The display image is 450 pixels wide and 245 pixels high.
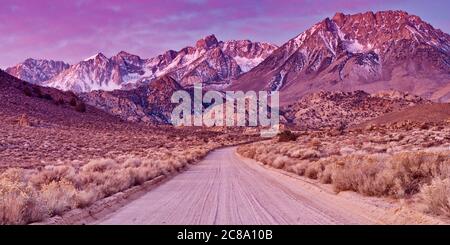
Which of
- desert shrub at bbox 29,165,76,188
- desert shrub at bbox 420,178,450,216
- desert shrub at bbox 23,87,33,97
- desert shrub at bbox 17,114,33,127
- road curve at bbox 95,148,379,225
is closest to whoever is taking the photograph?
desert shrub at bbox 420,178,450,216

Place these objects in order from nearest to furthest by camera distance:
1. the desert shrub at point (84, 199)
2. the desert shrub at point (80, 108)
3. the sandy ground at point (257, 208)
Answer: the sandy ground at point (257, 208) → the desert shrub at point (84, 199) → the desert shrub at point (80, 108)

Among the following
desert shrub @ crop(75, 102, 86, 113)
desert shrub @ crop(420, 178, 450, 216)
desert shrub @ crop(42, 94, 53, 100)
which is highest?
desert shrub @ crop(42, 94, 53, 100)

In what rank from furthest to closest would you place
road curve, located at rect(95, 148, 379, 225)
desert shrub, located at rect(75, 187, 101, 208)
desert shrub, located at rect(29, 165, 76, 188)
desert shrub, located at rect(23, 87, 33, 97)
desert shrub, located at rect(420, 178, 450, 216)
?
desert shrub, located at rect(23, 87, 33, 97) → desert shrub, located at rect(29, 165, 76, 188) → desert shrub, located at rect(75, 187, 101, 208) → road curve, located at rect(95, 148, 379, 225) → desert shrub, located at rect(420, 178, 450, 216)

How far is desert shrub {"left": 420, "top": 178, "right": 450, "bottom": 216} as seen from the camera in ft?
38.8

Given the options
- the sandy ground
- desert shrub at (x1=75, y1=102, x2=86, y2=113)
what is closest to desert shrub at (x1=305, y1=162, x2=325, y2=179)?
the sandy ground

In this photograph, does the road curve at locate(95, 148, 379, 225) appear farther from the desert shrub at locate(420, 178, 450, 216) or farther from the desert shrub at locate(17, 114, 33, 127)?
the desert shrub at locate(17, 114, 33, 127)

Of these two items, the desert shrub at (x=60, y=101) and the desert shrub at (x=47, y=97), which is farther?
the desert shrub at (x=47, y=97)

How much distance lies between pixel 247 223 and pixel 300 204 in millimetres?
4348

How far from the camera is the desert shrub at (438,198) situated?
38.8 ft

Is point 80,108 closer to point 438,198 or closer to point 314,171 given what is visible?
point 314,171

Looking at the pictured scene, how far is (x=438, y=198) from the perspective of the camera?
1211cm

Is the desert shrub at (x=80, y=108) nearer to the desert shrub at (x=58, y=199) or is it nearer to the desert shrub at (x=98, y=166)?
the desert shrub at (x=98, y=166)

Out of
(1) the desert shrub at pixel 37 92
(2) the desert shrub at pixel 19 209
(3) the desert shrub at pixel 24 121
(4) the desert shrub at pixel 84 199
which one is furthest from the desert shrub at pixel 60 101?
(2) the desert shrub at pixel 19 209
